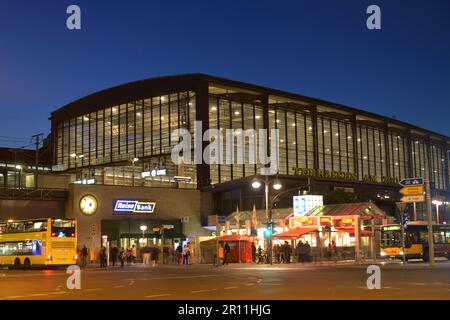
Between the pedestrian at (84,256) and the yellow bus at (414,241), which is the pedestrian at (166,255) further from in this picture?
the yellow bus at (414,241)

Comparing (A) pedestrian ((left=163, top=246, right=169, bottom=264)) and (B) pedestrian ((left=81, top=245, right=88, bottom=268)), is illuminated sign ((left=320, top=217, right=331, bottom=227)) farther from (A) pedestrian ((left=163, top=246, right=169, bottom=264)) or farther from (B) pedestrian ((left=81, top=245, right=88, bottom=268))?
(B) pedestrian ((left=81, top=245, right=88, bottom=268))

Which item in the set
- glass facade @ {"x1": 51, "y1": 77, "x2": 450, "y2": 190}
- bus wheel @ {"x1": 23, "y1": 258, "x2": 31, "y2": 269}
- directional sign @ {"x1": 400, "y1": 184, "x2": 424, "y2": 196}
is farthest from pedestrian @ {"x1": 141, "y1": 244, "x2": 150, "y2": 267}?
directional sign @ {"x1": 400, "y1": 184, "x2": 424, "y2": 196}

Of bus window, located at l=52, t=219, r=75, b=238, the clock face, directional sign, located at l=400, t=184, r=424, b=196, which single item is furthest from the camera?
the clock face

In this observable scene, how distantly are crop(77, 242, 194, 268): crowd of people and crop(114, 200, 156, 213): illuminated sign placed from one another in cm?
529

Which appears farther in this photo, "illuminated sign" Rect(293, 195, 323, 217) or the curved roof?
the curved roof

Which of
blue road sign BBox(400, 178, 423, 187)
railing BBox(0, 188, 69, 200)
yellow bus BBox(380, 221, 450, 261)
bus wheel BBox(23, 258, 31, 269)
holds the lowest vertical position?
bus wheel BBox(23, 258, 31, 269)

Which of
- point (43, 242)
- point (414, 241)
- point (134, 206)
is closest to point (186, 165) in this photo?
point (134, 206)

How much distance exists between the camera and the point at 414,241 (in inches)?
1973

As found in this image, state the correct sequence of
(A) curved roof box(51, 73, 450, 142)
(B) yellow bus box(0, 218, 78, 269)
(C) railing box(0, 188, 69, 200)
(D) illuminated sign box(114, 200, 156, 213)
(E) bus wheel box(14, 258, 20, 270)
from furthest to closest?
1. (A) curved roof box(51, 73, 450, 142)
2. (D) illuminated sign box(114, 200, 156, 213)
3. (C) railing box(0, 188, 69, 200)
4. (E) bus wheel box(14, 258, 20, 270)
5. (B) yellow bus box(0, 218, 78, 269)

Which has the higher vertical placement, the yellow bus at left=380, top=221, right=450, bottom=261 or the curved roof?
the curved roof

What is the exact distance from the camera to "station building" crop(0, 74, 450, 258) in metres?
66.3

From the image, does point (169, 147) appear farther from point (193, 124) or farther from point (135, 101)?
point (135, 101)

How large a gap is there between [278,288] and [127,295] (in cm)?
530

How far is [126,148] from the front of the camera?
88.6m
